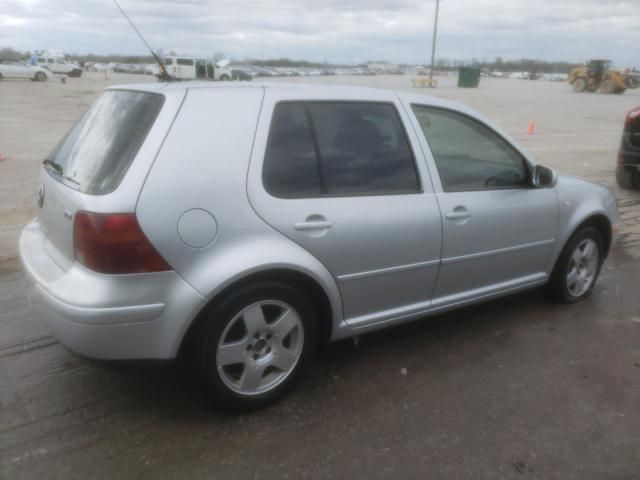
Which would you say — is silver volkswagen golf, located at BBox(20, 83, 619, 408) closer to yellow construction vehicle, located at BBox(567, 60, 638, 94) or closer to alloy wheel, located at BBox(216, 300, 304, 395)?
alloy wheel, located at BBox(216, 300, 304, 395)

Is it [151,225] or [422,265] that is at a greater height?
[151,225]

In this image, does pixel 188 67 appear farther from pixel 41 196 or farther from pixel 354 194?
pixel 354 194

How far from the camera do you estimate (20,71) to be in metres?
40.3

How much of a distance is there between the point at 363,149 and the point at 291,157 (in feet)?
1.64

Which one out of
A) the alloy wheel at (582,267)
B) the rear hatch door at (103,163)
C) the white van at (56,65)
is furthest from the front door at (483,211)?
the white van at (56,65)

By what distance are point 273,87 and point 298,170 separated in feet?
1.62

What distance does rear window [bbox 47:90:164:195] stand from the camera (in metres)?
2.51

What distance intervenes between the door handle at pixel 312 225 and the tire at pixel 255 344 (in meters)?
0.30

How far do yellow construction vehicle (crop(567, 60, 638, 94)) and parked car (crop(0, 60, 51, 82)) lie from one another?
41.7m

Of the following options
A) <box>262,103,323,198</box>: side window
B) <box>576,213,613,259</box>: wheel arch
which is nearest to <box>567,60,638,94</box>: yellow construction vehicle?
<box>576,213,613,259</box>: wheel arch

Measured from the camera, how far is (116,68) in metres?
77.1

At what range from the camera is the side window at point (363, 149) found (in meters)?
2.97

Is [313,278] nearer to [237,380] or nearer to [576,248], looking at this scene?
[237,380]

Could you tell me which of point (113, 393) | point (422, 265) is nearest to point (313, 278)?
point (422, 265)
